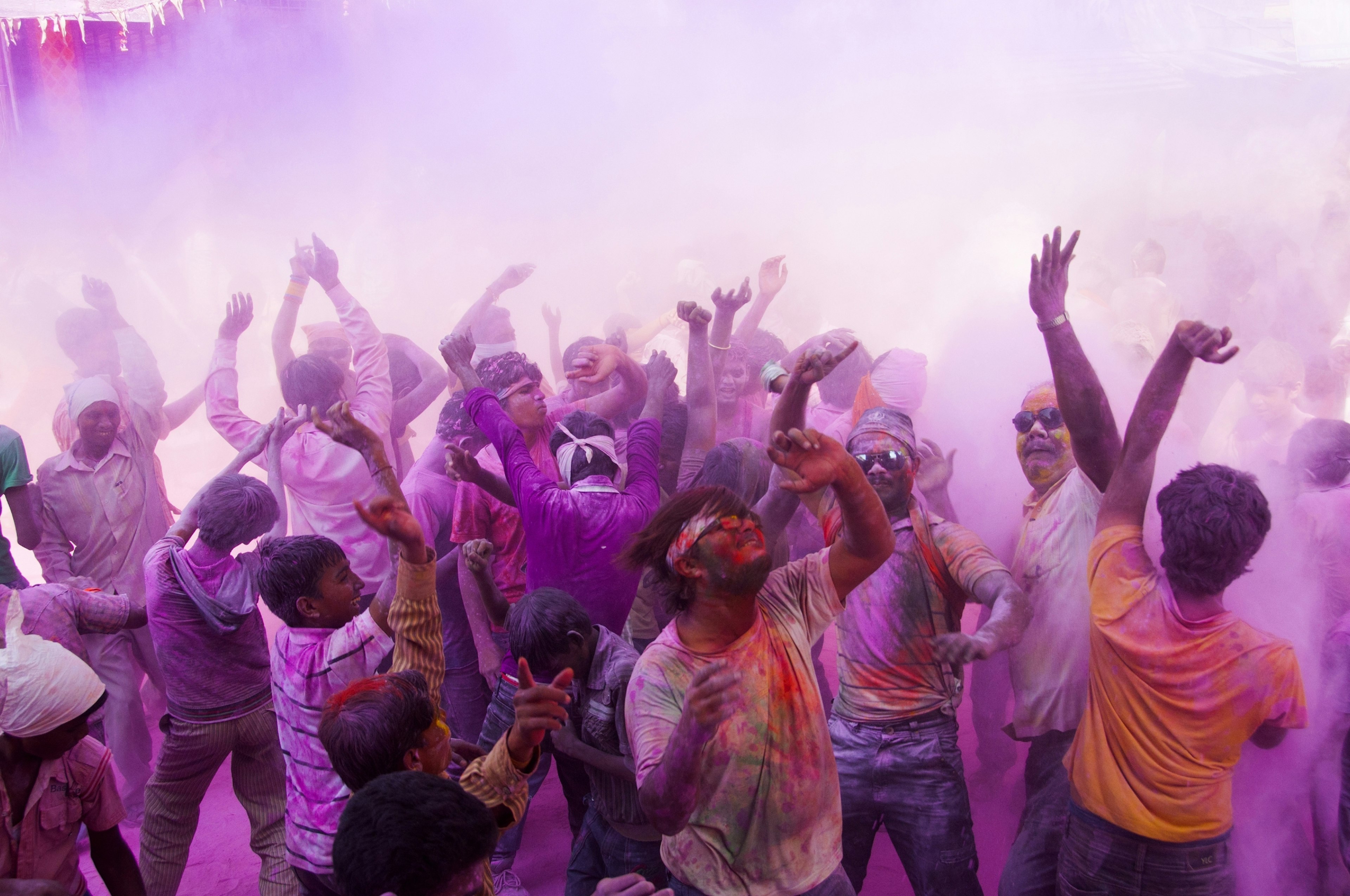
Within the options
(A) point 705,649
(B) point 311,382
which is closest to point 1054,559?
(A) point 705,649

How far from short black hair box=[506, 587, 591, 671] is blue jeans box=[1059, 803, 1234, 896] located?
1464 millimetres

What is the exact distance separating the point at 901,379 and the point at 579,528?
246cm

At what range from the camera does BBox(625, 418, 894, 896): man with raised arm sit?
1799mm

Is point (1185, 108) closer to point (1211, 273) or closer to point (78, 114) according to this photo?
point (1211, 273)

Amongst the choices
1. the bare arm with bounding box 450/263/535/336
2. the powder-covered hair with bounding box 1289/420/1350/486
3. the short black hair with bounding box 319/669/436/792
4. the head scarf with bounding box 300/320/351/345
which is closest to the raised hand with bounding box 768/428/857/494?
the short black hair with bounding box 319/669/436/792

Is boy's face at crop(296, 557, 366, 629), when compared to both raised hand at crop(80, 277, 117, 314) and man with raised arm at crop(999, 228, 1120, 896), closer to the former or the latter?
man with raised arm at crop(999, 228, 1120, 896)

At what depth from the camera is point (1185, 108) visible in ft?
14.8

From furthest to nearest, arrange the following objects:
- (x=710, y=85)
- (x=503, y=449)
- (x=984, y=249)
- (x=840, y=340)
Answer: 1. (x=710, y=85)
2. (x=984, y=249)
3. (x=503, y=449)
4. (x=840, y=340)

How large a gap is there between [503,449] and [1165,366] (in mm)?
2029

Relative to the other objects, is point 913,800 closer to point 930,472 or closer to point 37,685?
point 930,472

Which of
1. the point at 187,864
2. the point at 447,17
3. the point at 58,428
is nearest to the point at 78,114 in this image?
the point at 447,17

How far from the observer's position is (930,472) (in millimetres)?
3154

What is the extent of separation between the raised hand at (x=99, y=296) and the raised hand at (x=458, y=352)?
12.9 ft

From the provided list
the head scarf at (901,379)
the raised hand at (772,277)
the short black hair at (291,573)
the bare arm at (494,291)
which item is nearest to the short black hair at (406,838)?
the short black hair at (291,573)
